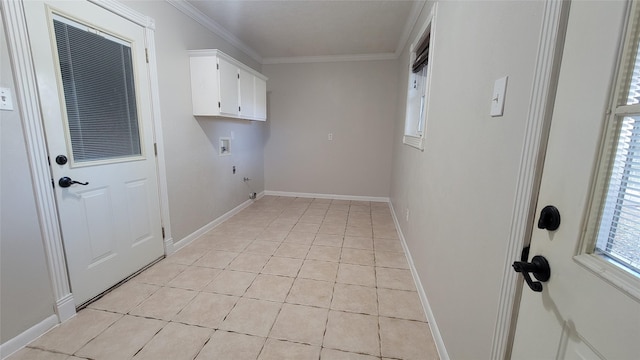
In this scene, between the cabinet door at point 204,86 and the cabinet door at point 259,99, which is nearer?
the cabinet door at point 204,86

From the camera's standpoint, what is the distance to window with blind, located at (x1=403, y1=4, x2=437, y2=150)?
7.59 ft

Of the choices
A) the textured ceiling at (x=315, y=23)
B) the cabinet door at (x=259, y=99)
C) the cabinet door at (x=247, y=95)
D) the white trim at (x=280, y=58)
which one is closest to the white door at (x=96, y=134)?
the white trim at (x=280, y=58)

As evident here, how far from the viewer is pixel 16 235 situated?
4.71ft

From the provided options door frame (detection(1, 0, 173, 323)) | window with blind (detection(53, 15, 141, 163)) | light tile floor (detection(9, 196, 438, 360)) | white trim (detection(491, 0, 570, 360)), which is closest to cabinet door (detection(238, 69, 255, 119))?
window with blind (detection(53, 15, 141, 163))

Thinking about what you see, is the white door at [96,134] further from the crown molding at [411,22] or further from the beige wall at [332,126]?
the beige wall at [332,126]

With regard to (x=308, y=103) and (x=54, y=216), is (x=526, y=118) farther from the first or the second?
(x=308, y=103)

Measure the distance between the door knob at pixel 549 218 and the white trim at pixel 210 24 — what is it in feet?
10.5

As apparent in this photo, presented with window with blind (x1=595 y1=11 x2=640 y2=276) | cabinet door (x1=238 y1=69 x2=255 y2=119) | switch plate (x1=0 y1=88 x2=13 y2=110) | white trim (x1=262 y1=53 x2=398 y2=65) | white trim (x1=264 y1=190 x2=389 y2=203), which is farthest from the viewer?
white trim (x1=264 y1=190 x2=389 y2=203)

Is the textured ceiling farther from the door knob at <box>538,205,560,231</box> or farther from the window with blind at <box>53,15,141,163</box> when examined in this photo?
the door knob at <box>538,205,560,231</box>

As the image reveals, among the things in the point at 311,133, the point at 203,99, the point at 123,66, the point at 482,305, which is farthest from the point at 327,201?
the point at 482,305

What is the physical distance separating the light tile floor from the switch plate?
1350 millimetres

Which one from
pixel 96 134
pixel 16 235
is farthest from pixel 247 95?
pixel 16 235

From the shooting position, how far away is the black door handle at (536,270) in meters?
0.67

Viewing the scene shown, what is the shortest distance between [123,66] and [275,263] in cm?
208
